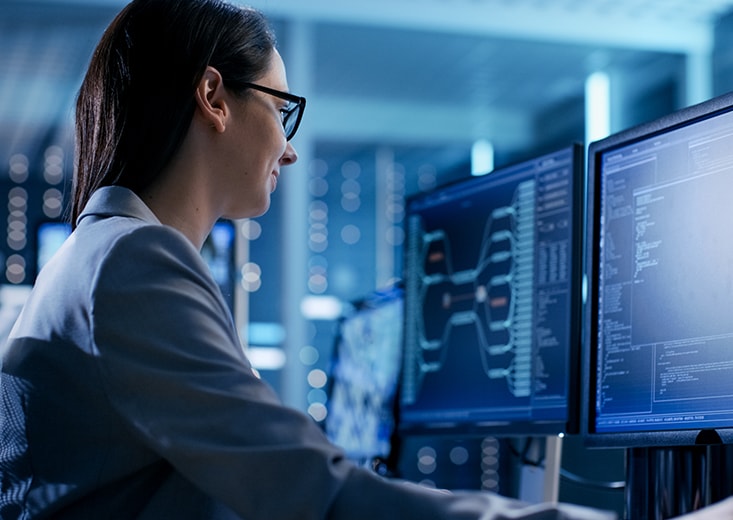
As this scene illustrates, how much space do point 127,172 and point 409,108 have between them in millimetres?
4526

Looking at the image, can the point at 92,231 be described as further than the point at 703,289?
No

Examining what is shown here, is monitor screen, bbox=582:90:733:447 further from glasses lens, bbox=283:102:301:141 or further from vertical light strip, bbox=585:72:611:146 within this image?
vertical light strip, bbox=585:72:611:146

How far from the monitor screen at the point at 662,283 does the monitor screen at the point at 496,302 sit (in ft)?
0.35

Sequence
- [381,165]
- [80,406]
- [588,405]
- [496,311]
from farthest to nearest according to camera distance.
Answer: [381,165]
[496,311]
[588,405]
[80,406]

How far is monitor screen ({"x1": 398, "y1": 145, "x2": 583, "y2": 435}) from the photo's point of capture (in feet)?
5.05

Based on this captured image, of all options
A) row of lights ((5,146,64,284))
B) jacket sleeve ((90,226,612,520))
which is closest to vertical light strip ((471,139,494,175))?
row of lights ((5,146,64,284))

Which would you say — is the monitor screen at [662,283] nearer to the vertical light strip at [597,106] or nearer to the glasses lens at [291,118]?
the glasses lens at [291,118]

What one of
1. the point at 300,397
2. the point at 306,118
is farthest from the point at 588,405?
the point at 306,118

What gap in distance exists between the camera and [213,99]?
122cm

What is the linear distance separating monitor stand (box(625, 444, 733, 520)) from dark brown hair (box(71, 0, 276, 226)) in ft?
2.19

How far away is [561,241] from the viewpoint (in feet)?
5.09

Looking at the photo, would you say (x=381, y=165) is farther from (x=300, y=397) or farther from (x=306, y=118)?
(x=300, y=397)

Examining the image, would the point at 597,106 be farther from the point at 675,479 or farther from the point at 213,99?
the point at 213,99

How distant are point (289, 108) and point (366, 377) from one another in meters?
1.09
